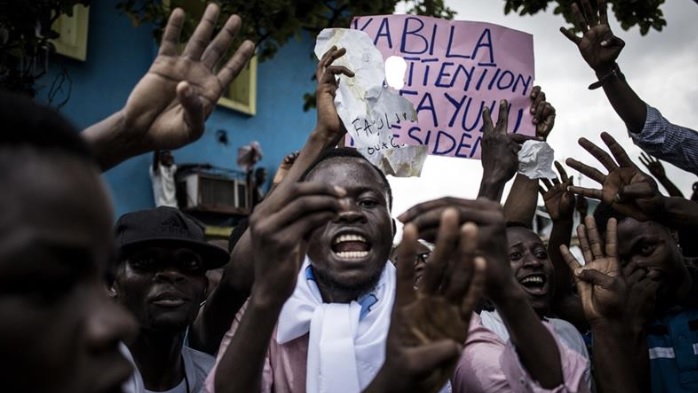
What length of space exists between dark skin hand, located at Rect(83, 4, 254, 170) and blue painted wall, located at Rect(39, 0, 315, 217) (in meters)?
6.52

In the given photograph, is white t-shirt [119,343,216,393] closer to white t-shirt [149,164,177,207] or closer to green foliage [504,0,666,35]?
green foliage [504,0,666,35]

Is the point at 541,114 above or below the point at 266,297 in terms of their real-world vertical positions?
above

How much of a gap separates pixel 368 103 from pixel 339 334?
1.13 meters

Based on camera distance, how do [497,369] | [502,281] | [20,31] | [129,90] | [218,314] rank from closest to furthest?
[502,281] → [497,369] → [218,314] → [20,31] → [129,90]

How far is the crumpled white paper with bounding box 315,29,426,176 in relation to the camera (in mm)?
2777

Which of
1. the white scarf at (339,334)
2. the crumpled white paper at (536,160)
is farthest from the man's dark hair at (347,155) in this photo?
the crumpled white paper at (536,160)

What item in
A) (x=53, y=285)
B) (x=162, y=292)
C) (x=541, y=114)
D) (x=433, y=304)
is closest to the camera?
(x=53, y=285)

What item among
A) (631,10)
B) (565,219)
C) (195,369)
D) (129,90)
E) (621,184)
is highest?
(631,10)

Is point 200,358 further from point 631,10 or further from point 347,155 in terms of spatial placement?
point 631,10

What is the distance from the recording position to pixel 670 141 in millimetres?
3146

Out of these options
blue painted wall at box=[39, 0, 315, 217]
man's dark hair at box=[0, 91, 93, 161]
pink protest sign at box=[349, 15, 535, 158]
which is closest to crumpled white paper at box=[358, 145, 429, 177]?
pink protest sign at box=[349, 15, 535, 158]

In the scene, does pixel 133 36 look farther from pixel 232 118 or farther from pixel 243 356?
pixel 243 356

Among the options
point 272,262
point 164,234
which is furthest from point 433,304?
point 164,234

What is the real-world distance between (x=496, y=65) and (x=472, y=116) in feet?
1.02
